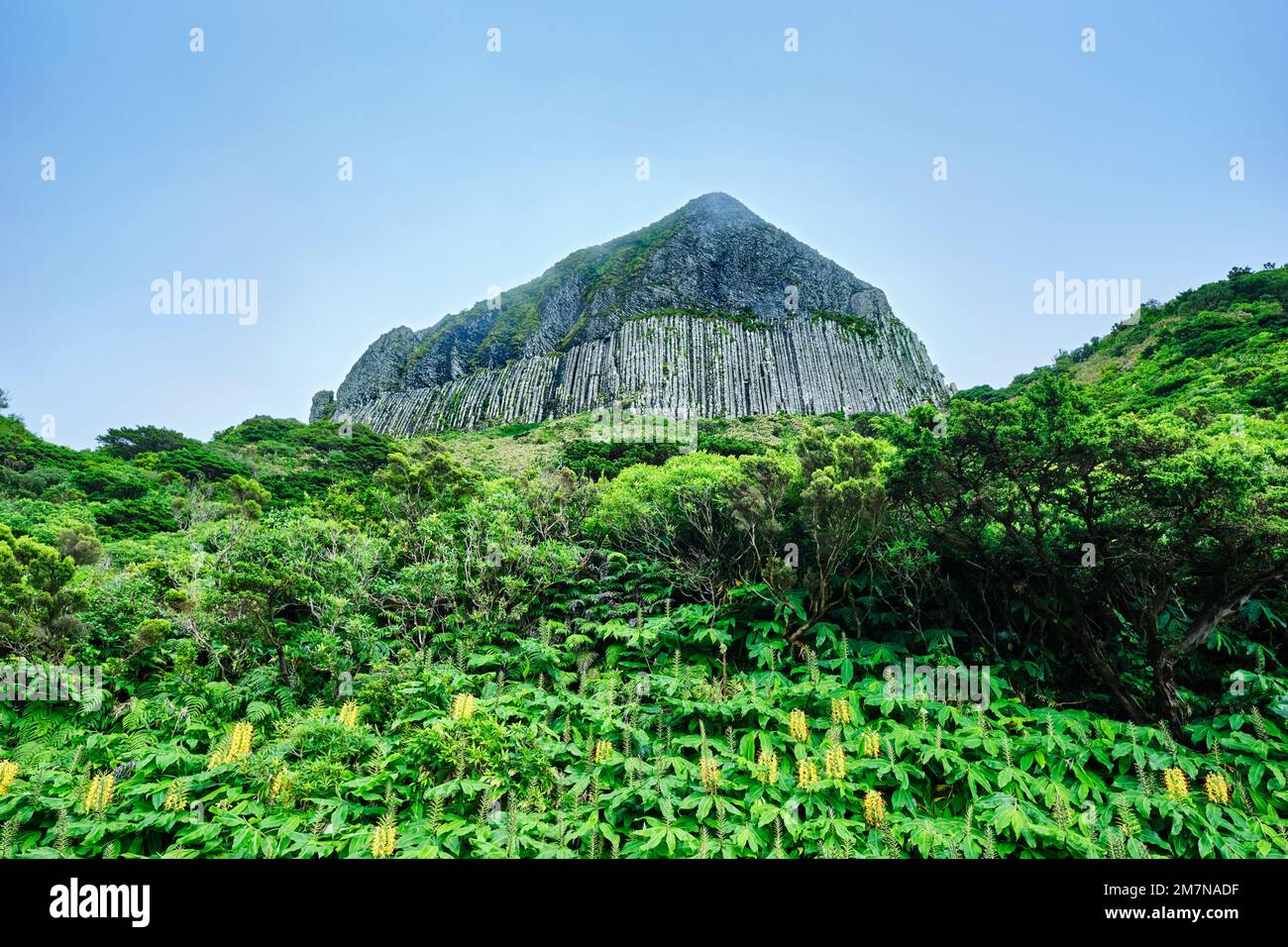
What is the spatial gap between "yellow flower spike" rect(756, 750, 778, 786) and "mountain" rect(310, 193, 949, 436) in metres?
52.7

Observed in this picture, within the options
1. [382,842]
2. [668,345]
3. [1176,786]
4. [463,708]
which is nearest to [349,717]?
[463,708]

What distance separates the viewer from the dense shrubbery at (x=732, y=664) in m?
4.52

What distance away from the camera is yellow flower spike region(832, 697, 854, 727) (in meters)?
5.51

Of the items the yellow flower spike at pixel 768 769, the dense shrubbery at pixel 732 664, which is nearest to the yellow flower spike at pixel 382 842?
the dense shrubbery at pixel 732 664

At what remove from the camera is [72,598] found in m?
8.24

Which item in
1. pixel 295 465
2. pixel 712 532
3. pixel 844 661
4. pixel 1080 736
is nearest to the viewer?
pixel 1080 736

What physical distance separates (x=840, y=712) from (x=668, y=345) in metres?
60.0

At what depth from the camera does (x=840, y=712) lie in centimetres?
555

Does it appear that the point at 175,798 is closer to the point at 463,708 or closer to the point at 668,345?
the point at 463,708

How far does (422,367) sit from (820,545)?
73842mm

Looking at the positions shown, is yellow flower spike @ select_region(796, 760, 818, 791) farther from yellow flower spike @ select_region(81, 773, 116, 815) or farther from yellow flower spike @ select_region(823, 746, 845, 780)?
yellow flower spike @ select_region(81, 773, 116, 815)

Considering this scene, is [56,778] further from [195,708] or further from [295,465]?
[295,465]

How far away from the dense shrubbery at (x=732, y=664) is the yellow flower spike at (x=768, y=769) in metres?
0.04
